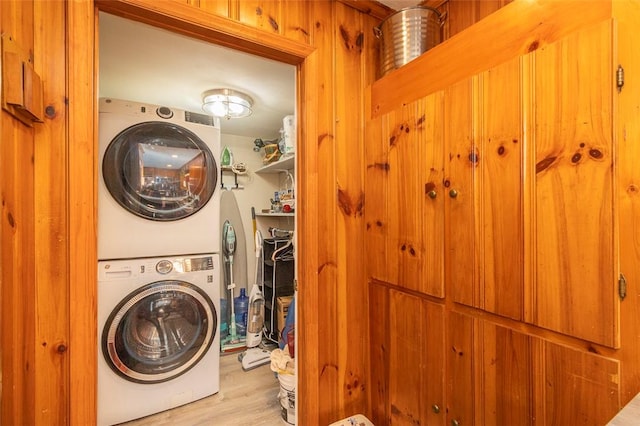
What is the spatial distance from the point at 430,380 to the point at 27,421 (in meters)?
1.40

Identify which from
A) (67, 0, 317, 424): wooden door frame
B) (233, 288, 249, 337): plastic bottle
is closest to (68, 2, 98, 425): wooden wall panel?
(67, 0, 317, 424): wooden door frame

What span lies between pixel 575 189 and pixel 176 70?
2235 mm

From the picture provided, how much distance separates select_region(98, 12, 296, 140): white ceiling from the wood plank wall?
34 centimetres

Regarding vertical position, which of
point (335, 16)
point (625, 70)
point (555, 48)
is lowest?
point (625, 70)

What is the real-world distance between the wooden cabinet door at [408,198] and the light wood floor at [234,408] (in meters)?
1.36

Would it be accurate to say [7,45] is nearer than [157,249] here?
Yes

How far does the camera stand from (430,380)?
1.15m

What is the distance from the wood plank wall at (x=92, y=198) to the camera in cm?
81

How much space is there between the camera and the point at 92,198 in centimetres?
95

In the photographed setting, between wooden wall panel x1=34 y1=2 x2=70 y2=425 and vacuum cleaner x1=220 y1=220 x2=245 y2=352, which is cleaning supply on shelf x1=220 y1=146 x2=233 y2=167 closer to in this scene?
vacuum cleaner x1=220 y1=220 x2=245 y2=352

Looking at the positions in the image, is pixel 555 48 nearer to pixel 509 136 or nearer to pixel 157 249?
pixel 509 136

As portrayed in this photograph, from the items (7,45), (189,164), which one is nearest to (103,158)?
(189,164)

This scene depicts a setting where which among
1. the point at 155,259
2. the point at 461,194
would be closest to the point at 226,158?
the point at 155,259

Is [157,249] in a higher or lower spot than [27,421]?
higher
